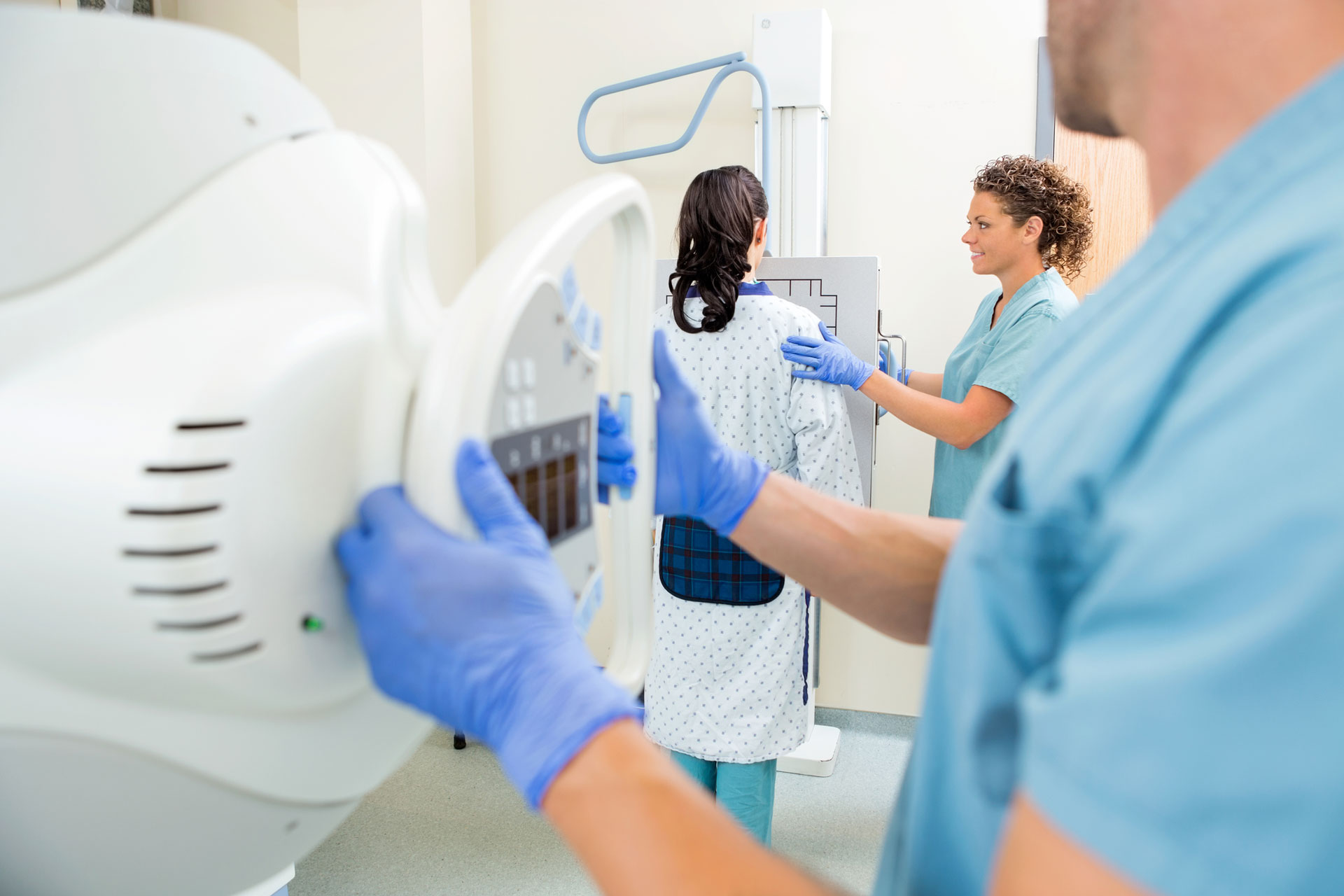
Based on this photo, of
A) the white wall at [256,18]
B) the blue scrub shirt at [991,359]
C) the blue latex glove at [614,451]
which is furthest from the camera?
the white wall at [256,18]

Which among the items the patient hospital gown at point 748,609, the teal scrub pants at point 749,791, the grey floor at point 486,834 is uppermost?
the patient hospital gown at point 748,609

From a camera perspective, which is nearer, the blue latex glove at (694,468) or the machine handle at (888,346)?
the blue latex glove at (694,468)

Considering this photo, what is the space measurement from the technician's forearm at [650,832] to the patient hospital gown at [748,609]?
1.51m

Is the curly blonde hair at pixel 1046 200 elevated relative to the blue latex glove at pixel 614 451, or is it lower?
elevated

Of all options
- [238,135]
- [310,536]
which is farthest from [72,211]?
[310,536]

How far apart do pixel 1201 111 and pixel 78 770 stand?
691 millimetres

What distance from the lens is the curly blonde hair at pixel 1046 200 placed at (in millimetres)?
2213

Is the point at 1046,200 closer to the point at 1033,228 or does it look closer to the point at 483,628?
the point at 1033,228

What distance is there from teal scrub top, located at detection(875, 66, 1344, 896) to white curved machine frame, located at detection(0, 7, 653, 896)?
322 millimetres

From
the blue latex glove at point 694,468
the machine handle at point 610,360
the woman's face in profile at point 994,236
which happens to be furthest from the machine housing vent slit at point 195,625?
the woman's face in profile at point 994,236

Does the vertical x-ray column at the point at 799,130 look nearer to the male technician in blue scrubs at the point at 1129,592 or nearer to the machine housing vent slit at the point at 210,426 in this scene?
the male technician in blue scrubs at the point at 1129,592

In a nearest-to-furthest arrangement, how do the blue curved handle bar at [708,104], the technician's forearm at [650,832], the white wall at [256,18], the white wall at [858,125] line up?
the technician's forearm at [650,832], the blue curved handle bar at [708,104], the white wall at [858,125], the white wall at [256,18]

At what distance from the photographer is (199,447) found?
453 millimetres

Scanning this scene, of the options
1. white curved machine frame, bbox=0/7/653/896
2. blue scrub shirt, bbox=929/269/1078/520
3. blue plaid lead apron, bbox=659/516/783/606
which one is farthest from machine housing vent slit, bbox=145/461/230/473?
blue scrub shirt, bbox=929/269/1078/520
